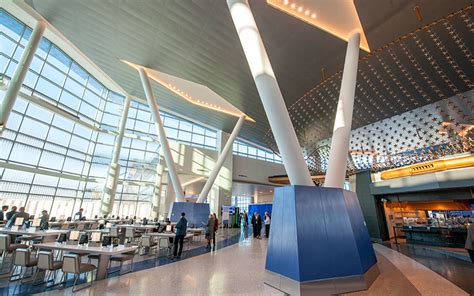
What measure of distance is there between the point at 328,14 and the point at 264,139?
6.12m

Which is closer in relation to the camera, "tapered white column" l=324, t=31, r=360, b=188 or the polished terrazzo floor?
the polished terrazzo floor

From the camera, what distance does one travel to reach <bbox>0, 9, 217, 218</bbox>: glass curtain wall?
12.0 m

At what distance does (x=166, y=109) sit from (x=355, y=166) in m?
17.5

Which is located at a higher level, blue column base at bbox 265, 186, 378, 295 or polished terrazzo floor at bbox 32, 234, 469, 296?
blue column base at bbox 265, 186, 378, 295

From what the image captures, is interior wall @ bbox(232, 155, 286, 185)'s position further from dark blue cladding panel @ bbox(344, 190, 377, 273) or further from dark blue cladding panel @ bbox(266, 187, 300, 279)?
dark blue cladding panel @ bbox(266, 187, 300, 279)

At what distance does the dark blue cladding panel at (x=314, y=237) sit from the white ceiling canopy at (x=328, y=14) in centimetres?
587

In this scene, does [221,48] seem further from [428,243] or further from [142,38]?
[428,243]

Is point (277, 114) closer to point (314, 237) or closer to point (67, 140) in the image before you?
point (314, 237)

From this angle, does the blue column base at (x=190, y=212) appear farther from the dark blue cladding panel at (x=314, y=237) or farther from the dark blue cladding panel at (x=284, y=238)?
the dark blue cladding panel at (x=314, y=237)

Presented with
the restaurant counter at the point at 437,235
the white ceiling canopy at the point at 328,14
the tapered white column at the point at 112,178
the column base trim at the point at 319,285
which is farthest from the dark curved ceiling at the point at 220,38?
the tapered white column at the point at 112,178

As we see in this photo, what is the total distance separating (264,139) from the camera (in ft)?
37.6

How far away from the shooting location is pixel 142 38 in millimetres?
10797

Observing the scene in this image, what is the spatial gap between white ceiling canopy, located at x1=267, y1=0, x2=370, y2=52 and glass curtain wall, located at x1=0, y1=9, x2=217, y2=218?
13.8 meters

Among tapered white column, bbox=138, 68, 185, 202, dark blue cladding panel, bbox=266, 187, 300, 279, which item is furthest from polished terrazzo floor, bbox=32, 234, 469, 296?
tapered white column, bbox=138, 68, 185, 202
